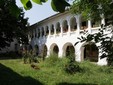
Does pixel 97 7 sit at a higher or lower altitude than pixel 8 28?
lower

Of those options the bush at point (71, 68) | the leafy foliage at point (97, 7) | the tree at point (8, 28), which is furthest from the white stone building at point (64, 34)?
the leafy foliage at point (97, 7)

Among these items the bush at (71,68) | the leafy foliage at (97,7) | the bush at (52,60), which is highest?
the leafy foliage at (97,7)

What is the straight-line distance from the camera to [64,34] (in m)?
30.5

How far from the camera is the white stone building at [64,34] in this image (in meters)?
25.8

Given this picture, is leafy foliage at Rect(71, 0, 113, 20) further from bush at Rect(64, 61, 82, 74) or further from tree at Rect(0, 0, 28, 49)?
tree at Rect(0, 0, 28, 49)

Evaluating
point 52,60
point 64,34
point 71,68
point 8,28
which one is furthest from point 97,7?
point 8,28

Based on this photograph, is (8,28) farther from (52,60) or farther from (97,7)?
(97,7)

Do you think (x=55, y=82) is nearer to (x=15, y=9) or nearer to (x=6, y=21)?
(x=15, y=9)

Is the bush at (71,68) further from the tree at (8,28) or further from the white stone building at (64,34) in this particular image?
the tree at (8,28)

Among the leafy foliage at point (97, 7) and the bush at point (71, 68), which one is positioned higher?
the leafy foliage at point (97, 7)

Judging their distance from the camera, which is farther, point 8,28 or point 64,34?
point 8,28

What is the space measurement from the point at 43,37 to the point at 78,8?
901 inches

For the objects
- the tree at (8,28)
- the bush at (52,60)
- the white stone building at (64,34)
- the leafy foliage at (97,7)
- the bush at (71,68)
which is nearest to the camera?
the leafy foliage at (97,7)

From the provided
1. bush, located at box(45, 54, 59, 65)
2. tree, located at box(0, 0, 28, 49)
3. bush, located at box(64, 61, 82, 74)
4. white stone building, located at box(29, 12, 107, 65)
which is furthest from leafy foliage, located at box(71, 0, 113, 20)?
tree, located at box(0, 0, 28, 49)
